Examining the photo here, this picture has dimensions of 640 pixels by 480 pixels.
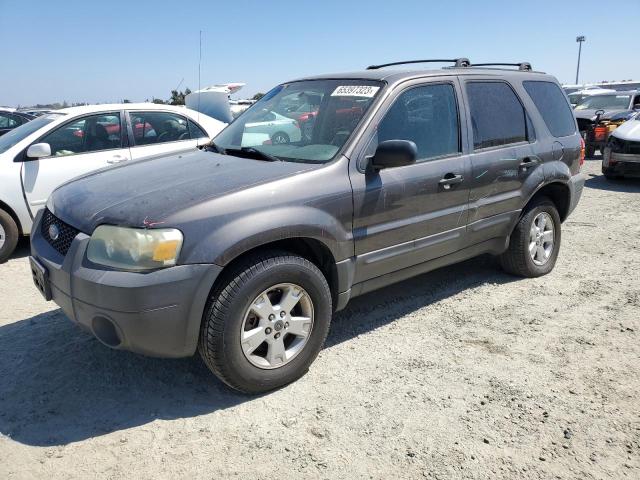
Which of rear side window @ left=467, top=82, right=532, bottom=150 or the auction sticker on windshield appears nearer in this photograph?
the auction sticker on windshield

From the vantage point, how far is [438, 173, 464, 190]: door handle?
3.73m

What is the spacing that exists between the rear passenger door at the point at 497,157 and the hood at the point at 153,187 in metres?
1.56

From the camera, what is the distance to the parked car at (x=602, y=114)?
12.3 m

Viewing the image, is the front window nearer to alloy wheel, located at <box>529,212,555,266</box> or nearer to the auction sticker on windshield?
the auction sticker on windshield

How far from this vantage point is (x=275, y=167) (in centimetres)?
321

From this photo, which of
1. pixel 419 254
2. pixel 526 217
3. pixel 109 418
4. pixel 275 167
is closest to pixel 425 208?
pixel 419 254

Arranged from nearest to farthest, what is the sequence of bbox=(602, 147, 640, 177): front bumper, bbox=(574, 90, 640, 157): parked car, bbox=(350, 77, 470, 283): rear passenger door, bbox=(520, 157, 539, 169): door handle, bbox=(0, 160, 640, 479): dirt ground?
bbox=(0, 160, 640, 479): dirt ground < bbox=(350, 77, 470, 283): rear passenger door < bbox=(520, 157, 539, 169): door handle < bbox=(602, 147, 640, 177): front bumper < bbox=(574, 90, 640, 157): parked car

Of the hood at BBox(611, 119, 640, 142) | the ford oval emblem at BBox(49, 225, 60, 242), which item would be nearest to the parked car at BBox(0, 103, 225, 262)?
the ford oval emblem at BBox(49, 225, 60, 242)

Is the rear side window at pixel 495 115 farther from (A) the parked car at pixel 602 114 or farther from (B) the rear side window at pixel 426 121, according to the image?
(A) the parked car at pixel 602 114

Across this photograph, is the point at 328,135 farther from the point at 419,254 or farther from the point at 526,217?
the point at 526,217

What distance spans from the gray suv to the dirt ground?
1.12 feet

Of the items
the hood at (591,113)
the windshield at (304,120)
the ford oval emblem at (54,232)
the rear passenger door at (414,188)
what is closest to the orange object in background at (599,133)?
the hood at (591,113)

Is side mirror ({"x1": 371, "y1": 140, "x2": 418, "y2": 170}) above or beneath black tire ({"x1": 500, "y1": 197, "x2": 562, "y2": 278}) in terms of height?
above

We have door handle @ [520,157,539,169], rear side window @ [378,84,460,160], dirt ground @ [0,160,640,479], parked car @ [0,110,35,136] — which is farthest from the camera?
parked car @ [0,110,35,136]
